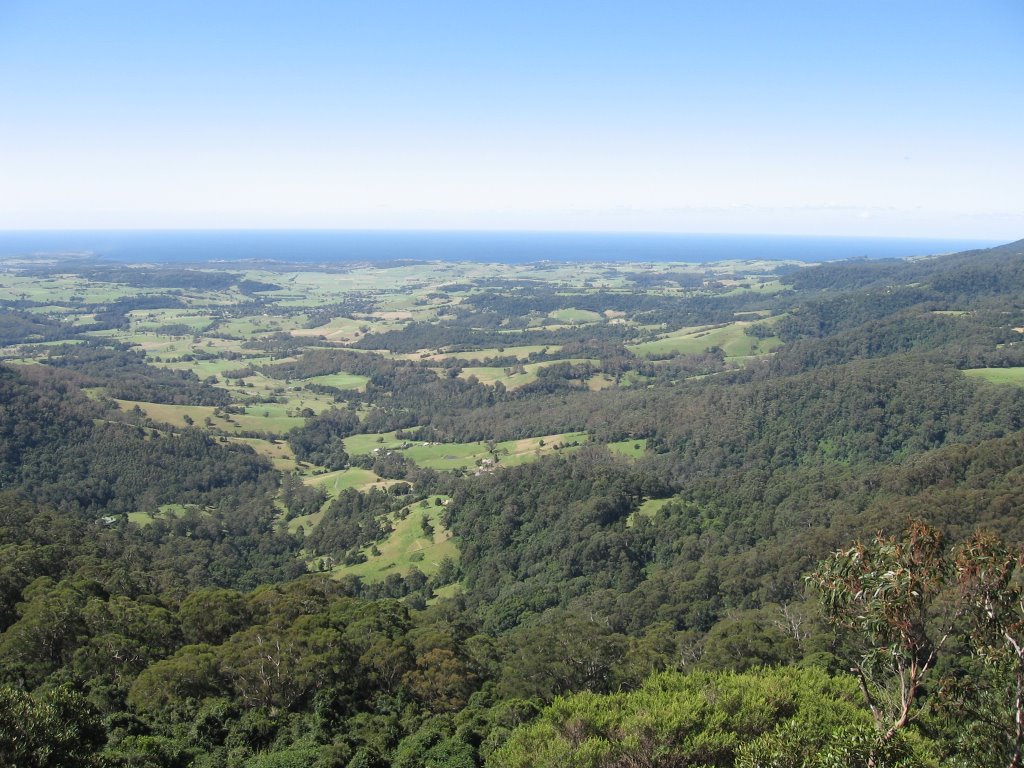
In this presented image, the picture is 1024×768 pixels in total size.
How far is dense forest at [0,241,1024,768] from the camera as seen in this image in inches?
779

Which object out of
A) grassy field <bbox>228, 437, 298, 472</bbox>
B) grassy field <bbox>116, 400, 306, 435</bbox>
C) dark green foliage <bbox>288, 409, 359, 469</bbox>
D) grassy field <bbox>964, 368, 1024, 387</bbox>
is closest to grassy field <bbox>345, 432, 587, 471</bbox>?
dark green foliage <bbox>288, 409, 359, 469</bbox>

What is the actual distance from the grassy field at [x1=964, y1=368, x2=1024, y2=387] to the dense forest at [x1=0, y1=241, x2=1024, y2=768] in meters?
1.18

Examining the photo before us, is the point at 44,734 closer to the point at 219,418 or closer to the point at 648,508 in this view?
the point at 648,508

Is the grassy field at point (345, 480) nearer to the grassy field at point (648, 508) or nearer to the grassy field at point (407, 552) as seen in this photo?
the grassy field at point (407, 552)

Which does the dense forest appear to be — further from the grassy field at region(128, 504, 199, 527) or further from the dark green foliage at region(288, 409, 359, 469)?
the grassy field at region(128, 504, 199, 527)

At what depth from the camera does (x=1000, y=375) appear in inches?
4975

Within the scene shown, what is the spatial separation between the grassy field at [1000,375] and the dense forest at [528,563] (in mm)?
1178

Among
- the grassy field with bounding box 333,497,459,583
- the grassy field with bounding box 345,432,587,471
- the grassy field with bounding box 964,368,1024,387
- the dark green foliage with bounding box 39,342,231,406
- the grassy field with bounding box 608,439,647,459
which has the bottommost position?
the grassy field with bounding box 333,497,459,583

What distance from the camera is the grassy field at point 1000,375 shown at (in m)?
122

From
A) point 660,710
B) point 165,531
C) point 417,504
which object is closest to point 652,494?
point 417,504

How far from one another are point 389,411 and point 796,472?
98.9 m

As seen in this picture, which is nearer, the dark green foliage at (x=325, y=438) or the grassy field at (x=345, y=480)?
the grassy field at (x=345, y=480)

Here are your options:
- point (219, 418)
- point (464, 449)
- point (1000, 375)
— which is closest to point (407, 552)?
point (464, 449)

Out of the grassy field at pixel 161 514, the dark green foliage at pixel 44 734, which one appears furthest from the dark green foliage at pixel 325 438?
the dark green foliage at pixel 44 734
